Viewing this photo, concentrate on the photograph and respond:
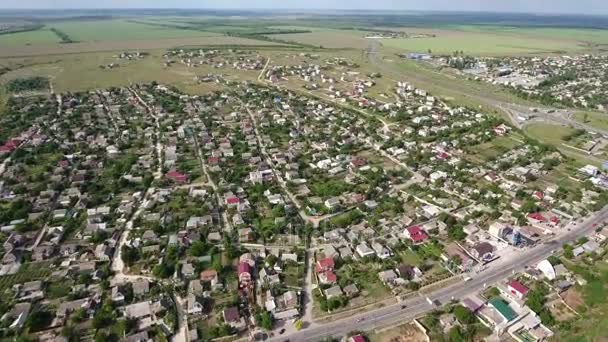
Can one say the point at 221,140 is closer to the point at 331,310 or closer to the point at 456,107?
the point at 331,310

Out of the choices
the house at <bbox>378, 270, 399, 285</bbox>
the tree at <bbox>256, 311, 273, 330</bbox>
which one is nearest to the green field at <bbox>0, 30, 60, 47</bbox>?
the tree at <bbox>256, 311, 273, 330</bbox>

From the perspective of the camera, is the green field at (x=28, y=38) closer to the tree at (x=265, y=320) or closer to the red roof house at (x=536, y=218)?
the tree at (x=265, y=320)

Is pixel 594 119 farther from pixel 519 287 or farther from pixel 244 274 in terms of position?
pixel 244 274

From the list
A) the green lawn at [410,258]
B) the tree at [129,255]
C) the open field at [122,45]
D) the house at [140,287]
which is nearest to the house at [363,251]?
the green lawn at [410,258]

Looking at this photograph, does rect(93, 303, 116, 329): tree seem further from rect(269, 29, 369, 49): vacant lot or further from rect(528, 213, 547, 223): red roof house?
rect(269, 29, 369, 49): vacant lot

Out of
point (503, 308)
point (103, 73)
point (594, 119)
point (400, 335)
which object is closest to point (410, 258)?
point (503, 308)

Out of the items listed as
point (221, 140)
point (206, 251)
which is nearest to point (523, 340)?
point (206, 251)

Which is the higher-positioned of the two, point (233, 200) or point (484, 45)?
point (484, 45)
